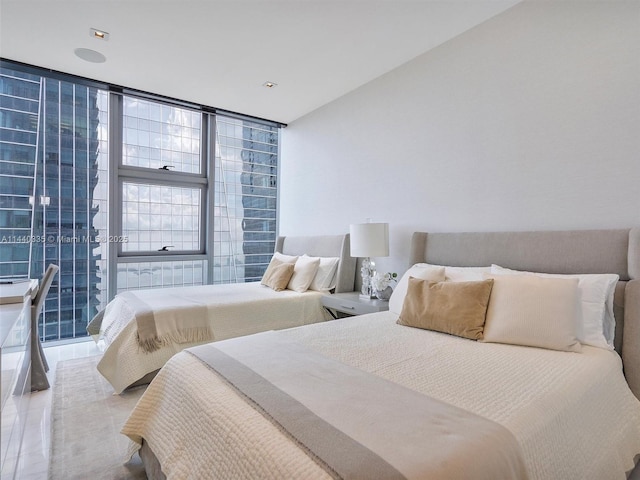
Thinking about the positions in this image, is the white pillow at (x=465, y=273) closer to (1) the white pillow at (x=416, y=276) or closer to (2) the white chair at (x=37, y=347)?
(1) the white pillow at (x=416, y=276)

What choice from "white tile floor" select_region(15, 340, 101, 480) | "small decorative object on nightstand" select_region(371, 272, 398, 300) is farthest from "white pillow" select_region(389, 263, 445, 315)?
"white tile floor" select_region(15, 340, 101, 480)

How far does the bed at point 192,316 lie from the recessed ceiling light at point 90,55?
215cm

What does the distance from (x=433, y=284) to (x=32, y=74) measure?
13.6 ft

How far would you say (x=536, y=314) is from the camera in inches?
68.9

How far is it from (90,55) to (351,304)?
3.17 m

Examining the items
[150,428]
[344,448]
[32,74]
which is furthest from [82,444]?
[32,74]

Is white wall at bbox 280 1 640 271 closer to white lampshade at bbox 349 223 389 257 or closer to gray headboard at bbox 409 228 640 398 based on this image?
gray headboard at bbox 409 228 640 398

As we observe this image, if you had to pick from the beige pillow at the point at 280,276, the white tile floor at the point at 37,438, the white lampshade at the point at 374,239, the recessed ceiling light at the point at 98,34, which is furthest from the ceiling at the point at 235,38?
the white tile floor at the point at 37,438

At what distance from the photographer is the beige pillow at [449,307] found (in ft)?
6.29

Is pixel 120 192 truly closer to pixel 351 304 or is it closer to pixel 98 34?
pixel 98 34

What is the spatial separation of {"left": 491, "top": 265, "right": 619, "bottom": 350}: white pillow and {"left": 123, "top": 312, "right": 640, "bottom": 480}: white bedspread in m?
0.08

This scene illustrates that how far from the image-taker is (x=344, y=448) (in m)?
0.88

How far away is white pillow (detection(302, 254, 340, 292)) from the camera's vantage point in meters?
3.59

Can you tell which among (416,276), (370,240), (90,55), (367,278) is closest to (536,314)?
(416,276)
